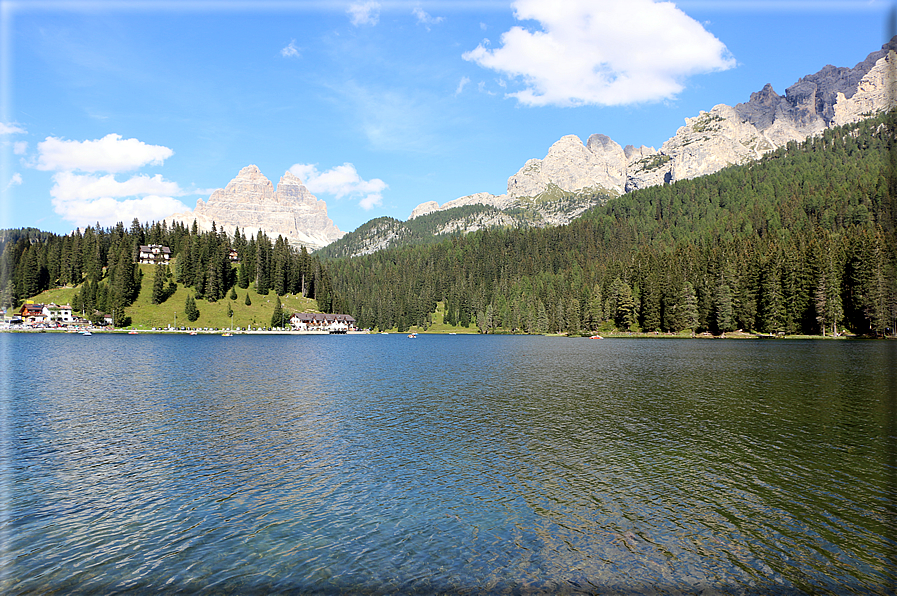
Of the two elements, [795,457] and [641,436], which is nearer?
[795,457]

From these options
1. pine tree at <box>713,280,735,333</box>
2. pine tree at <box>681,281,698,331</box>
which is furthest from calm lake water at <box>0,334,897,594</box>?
pine tree at <box>681,281,698,331</box>

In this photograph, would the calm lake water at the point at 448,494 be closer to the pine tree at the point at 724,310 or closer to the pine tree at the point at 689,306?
the pine tree at the point at 724,310

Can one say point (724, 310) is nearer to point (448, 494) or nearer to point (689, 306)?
point (689, 306)

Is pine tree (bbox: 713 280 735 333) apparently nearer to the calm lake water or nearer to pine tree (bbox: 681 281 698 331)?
pine tree (bbox: 681 281 698 331)

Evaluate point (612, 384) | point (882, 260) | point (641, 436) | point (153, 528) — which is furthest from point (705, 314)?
point (153, 528)

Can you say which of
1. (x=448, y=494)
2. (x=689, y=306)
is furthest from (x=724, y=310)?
(x=448, y=494)

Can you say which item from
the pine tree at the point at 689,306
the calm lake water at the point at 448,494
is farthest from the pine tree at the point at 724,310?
the calm lake water at the point at 448,494

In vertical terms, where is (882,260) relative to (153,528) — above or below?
above

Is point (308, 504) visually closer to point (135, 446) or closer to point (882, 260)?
point (135, 446)

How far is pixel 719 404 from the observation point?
50500 mm

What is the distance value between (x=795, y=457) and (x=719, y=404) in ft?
64.4

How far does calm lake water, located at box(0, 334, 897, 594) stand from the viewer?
17750 millimetres

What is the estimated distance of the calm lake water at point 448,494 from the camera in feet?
58.2

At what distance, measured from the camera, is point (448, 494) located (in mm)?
25531
